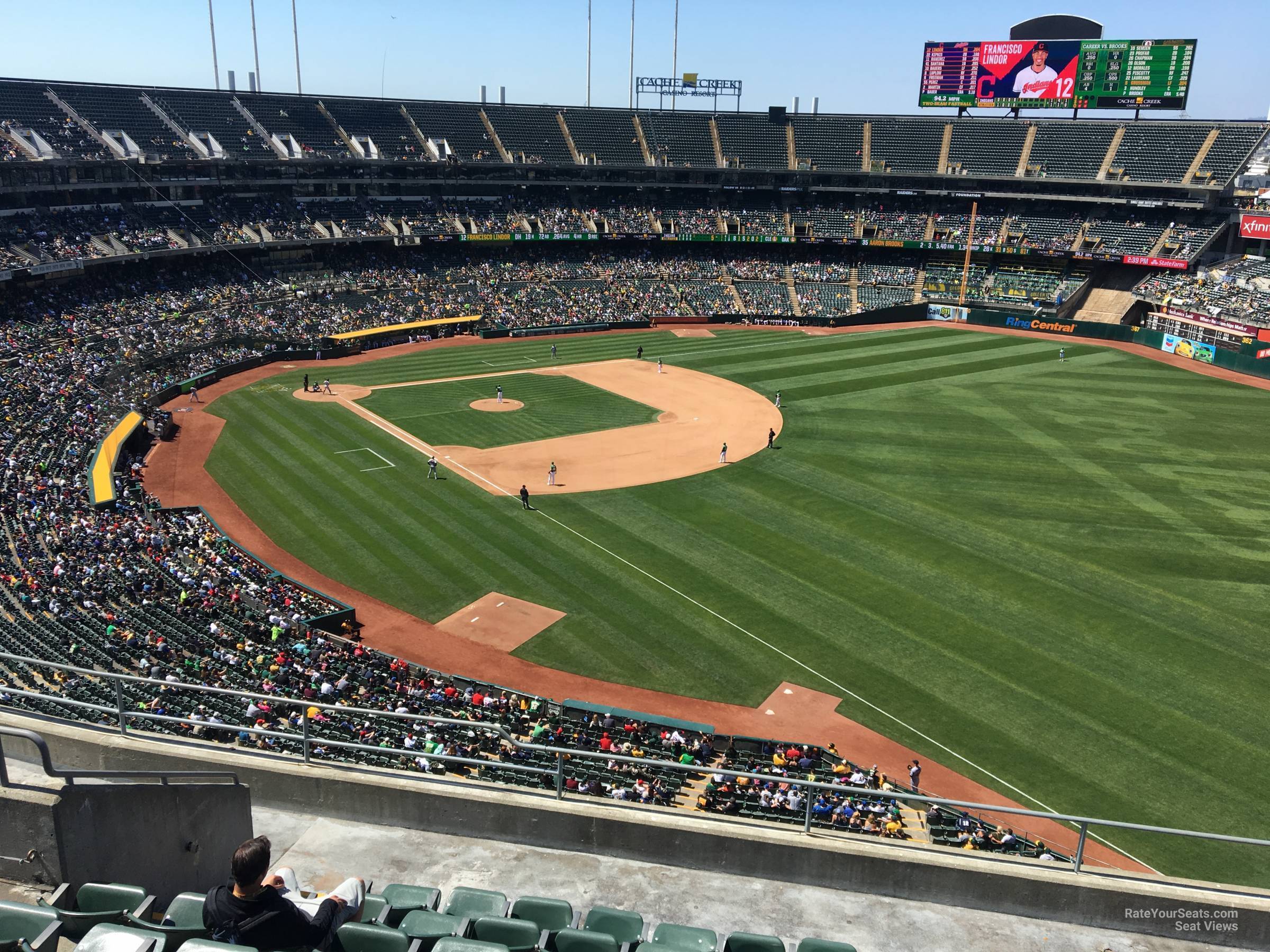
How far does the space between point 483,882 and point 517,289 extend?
7301cm

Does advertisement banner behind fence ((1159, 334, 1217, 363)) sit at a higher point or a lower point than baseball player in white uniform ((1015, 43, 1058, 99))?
lower

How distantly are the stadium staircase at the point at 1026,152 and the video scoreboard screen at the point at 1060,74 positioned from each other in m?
2.20

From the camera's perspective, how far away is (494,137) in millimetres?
87812

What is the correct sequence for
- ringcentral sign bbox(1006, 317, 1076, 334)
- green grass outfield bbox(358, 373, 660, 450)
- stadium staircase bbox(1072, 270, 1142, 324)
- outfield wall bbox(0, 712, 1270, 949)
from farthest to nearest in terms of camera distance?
stadium staircase bbox(1072, 270, 1142, 324), ringcentral sign bbox(1006, 317, 1076, 334), green grass outfield bbox(358, 373, 660, 450), outfield wall bbox(0, 712, 1270, 949)

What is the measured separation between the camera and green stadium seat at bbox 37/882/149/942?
21.1 ft

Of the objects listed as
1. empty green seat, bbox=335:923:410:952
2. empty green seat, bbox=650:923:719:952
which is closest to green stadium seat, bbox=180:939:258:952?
empty green seat, bbox=335:923:410:952

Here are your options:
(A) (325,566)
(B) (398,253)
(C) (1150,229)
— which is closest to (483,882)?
(A) (325,566)

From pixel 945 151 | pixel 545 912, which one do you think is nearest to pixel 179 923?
pixel 545 912

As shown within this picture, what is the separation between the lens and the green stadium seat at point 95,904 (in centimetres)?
642

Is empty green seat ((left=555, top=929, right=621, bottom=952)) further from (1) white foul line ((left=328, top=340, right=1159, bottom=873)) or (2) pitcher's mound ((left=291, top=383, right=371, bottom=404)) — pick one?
(2) pitcher's mound ((left=291, top=383, right=371, bottom=404))

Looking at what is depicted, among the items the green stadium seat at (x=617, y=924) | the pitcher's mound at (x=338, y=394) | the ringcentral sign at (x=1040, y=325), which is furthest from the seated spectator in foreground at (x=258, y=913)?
the ringcentral sign at (x=1040, y=325)

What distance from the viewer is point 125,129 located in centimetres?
6838

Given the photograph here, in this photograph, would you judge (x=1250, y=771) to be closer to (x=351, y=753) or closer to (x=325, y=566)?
(x=351, y=753)

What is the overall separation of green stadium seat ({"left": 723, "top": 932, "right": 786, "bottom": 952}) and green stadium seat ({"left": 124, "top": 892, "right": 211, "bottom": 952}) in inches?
153
